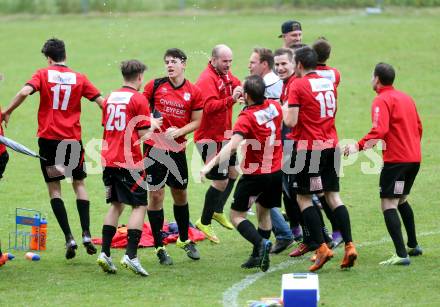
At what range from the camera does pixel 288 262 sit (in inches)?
445

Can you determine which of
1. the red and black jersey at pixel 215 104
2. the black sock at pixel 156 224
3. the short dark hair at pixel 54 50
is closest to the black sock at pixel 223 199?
the red and black jersey at pixel 215 104

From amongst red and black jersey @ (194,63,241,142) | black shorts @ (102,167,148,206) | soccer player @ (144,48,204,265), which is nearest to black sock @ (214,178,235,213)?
red and black jersey @ (194,63,241,142)

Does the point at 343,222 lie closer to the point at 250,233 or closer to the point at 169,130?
the point at 250,233

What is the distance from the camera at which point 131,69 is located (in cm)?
1063

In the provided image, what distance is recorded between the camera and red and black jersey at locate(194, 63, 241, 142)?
11828 millimetres

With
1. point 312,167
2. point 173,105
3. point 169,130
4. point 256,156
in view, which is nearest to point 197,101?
point 173,105

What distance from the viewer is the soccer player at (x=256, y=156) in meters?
10.6

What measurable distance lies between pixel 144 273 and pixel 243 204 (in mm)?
1287

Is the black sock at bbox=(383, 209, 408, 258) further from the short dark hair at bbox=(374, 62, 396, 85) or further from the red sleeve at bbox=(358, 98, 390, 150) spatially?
the short dark hair at bbox=(374, 62, 396, 85)

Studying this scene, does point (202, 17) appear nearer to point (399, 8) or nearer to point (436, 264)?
point (399, 8)

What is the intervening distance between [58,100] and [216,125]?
1981 millimetres

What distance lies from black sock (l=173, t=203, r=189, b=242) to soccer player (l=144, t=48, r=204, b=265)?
31cm

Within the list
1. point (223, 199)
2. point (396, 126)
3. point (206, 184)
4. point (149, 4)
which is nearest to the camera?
point (396, 126)

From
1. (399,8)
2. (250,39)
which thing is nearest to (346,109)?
(250,39)
